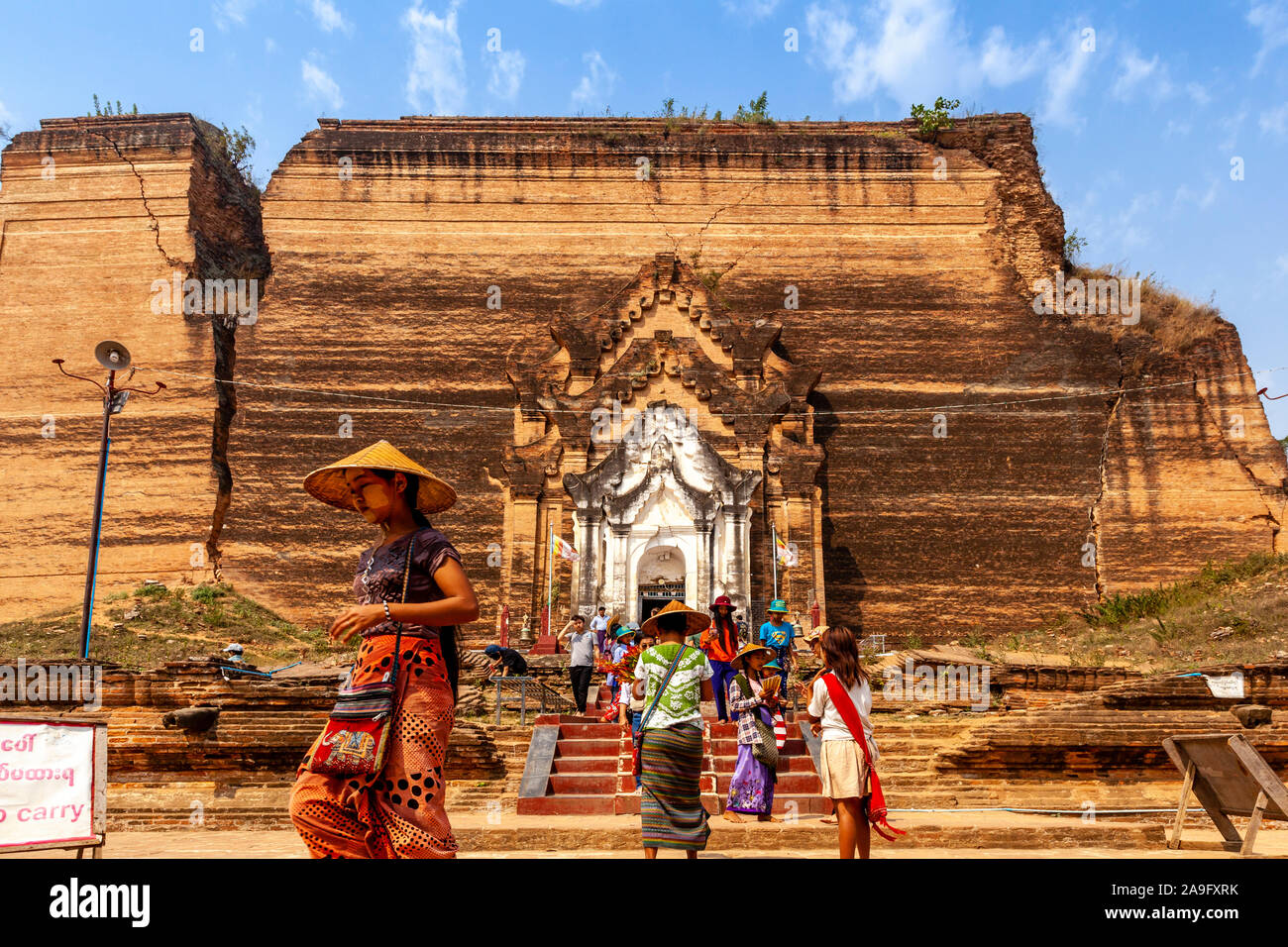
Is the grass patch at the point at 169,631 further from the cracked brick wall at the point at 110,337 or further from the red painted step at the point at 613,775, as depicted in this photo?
the red painted step at the point at 613,775

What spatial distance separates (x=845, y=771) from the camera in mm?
6754

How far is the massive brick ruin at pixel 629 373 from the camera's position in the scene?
2272cm

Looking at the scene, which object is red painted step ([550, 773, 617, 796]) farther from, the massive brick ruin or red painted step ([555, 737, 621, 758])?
the massive brick ruin

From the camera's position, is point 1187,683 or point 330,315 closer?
point 1187,683

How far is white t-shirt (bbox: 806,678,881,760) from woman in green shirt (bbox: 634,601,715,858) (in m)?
0.77

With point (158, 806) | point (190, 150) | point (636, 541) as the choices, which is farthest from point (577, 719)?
point (190, 150)

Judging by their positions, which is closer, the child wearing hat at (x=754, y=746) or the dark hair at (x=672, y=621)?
the dark hair at (x=672, y=621)

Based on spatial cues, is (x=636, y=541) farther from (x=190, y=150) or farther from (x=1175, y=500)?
(x=190, y=150)

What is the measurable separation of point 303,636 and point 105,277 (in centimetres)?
1053

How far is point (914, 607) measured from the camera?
23375mm

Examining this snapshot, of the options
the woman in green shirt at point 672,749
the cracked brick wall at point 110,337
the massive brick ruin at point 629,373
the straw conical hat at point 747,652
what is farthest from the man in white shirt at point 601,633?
the cracked brick wall at point 110,337

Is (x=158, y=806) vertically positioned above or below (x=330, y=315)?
below

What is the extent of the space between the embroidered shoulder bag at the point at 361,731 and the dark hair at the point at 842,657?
134 inches
